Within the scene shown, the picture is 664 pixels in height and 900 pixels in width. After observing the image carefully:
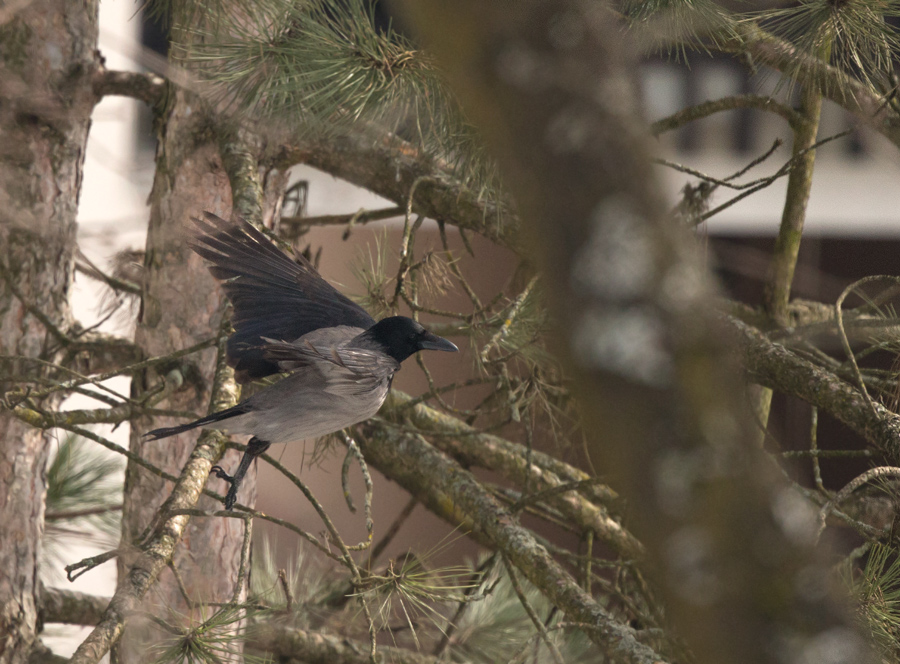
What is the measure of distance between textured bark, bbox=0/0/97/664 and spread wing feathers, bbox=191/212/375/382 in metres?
0.55

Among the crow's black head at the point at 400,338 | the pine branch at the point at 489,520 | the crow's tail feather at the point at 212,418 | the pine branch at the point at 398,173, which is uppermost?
the pine branch at the point at 398,173

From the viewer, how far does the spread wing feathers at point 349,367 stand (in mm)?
789

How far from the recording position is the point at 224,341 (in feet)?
3.39

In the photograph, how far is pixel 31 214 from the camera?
1387 millimetres

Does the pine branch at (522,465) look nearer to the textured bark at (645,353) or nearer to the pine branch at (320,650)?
the pine branch at (320,650)

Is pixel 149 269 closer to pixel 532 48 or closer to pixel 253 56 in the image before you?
pixel 253 56

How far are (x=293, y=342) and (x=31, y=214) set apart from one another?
79 centimetres

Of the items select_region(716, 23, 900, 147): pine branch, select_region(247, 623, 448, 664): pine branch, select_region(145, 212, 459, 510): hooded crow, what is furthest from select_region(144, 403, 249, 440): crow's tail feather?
select_region(716, 23, 900, 147): pine branch

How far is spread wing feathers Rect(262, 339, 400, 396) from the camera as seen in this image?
79cm

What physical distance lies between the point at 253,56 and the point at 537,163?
3.30 feet

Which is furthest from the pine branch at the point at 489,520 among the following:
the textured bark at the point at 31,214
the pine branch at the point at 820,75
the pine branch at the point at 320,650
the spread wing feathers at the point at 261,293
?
the pine branch at the point at 820,75

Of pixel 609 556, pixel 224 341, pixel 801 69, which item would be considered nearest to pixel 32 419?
pixel 224 341

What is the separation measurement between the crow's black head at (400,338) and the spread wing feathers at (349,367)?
0.03 meters

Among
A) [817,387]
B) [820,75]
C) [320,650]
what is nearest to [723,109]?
[820,75]
